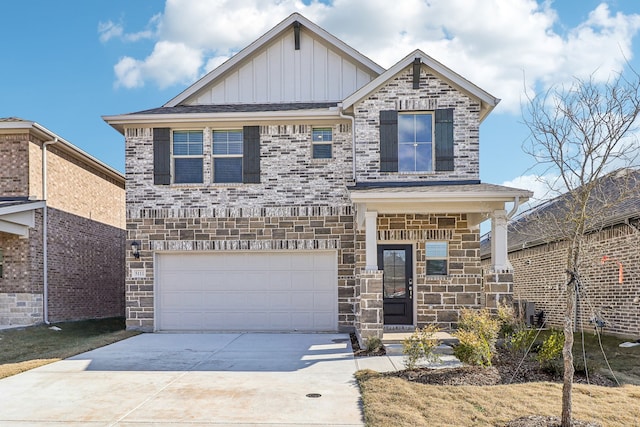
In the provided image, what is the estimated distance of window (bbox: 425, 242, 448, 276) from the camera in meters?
11.8

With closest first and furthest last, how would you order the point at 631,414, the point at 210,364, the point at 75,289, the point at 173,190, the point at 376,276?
the point at 631,414 → the point at 210,364 → the point at 376,276 → the point at 173,190 → the point at 75,289

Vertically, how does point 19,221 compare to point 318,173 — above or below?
below

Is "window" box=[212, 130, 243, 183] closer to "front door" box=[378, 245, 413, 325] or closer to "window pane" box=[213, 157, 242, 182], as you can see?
"window pane" box=[213, 157, 242, 182]

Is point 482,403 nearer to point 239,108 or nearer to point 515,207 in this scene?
point 515,207

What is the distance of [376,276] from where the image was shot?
9.70 m

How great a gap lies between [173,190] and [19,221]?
3829 mm

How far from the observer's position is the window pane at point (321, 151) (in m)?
12.5

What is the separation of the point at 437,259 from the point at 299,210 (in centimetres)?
348

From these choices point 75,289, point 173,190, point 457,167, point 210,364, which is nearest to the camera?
point 210,364

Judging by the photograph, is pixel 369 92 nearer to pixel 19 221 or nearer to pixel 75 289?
pixel 19 221

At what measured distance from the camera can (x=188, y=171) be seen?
12.6 meters

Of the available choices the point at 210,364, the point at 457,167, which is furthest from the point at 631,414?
the point at 457,167

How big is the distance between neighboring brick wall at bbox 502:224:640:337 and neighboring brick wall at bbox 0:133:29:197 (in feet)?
41.2

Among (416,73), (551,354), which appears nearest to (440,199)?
(416,73)
